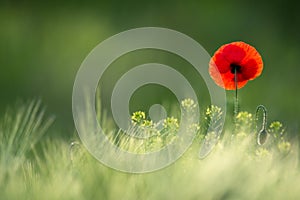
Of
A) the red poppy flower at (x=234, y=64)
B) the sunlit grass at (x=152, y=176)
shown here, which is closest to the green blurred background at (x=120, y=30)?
the red poppy flower at (x=234, y=64)

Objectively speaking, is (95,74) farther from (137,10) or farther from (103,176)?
(103,176)

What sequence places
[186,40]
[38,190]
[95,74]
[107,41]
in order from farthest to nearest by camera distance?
[107,41], [186,40], [95,74], [38,190]

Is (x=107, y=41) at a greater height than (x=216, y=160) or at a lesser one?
greater

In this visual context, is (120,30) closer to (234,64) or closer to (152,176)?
(234,64)

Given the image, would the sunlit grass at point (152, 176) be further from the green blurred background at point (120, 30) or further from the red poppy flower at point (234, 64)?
the green blurred background at point (120, 30)

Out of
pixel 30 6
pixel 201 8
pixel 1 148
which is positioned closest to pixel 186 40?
pixel 201 8

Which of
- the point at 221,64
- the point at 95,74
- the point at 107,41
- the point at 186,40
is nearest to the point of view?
the point at 221,64
